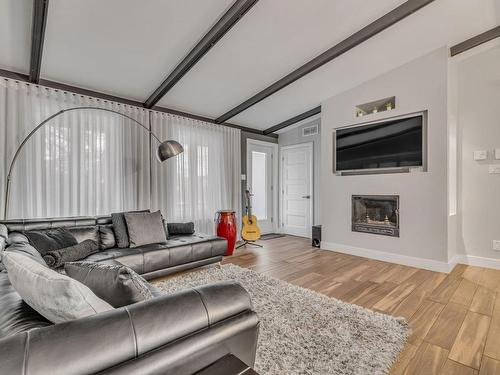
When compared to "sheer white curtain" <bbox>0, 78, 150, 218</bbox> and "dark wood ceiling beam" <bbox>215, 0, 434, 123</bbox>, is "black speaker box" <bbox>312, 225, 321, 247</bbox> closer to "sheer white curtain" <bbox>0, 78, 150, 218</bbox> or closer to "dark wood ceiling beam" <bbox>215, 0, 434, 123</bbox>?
"dark wood ceiling beam" <bbox>215, 0, 434, 123</bbox>

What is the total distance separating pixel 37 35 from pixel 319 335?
138 inches

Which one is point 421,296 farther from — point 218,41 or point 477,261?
point 218,41

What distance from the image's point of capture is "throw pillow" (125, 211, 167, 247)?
316cm

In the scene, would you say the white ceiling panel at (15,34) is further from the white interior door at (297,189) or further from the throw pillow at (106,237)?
the white interior door at (297,189)

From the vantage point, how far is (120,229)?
3199mm

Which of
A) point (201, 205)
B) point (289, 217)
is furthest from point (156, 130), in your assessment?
point (289, 217)

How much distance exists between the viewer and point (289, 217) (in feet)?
20.0

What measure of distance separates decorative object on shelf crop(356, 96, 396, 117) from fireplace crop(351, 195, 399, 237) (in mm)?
1320

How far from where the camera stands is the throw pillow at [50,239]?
8.26 feet

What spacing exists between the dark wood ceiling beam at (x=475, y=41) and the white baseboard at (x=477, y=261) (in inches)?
108

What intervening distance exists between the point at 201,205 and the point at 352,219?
2582 millimetres

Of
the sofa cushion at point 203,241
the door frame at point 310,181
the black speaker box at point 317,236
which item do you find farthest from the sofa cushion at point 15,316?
the door frame at point 310,181

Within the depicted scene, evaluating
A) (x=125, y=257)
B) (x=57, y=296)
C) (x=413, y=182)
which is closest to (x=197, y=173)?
(x=125, y=257)

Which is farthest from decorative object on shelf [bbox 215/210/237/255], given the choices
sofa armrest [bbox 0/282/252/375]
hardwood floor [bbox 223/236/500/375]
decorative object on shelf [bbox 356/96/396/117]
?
sofa armrest [bbox 0/282/252/375]
